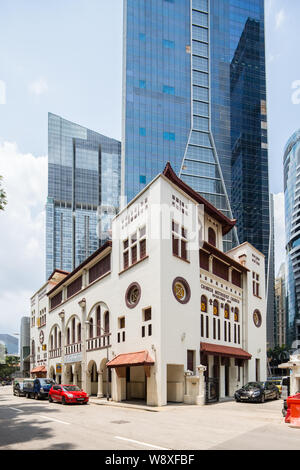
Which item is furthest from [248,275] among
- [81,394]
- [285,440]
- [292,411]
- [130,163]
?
[130,163]

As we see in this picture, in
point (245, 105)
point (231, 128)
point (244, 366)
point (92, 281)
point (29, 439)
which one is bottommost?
point (244, 366)

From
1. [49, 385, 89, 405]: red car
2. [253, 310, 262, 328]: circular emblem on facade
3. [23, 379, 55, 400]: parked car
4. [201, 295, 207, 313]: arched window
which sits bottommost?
[23, 379, 55, 400]: parked car

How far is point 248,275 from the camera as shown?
4384cm

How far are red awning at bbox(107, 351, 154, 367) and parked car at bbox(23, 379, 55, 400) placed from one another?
7327mm

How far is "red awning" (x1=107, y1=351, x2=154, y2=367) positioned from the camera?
2846cm

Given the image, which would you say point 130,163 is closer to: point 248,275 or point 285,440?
point 248,275

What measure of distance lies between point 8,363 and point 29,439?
129250 mm

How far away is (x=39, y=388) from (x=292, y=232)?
5117 inches

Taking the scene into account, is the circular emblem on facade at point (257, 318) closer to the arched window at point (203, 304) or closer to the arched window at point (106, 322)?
the arched window at point (203, 304)

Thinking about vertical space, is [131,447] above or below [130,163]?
below

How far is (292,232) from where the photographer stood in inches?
5999

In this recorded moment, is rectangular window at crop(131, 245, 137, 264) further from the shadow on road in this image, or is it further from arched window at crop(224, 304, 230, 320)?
the shadow on road

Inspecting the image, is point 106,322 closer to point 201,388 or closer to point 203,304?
point 203,304

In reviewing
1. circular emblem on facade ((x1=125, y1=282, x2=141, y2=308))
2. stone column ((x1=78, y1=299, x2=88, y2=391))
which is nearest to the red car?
circular emblem on facade ((x1=125, y1=282, x2=141, y2=308))
